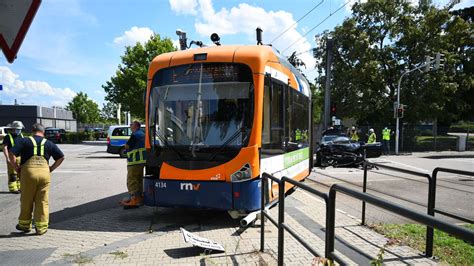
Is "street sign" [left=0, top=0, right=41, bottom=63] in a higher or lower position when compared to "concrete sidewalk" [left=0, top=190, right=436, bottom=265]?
higher

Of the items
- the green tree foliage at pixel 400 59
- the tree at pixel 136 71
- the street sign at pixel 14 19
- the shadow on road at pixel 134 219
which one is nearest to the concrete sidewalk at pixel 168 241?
the shadow on road at pixel 134 219

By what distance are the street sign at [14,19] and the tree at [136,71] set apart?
110ft

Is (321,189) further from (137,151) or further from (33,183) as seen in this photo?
(33,183)

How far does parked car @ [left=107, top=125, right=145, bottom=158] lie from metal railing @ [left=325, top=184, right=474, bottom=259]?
18.1m

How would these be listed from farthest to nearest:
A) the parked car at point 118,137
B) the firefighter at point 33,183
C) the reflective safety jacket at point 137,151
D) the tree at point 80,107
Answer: the tree at point 80,107 → the parked car at point 118,137 → the reflective safety jacket at point 137,151 → the firefighter at point 33,183

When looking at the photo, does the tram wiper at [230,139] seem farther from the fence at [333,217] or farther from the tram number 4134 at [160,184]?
the fence at [333,217]

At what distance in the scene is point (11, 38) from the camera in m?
2.89

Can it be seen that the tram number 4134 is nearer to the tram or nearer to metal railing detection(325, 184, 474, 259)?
the tram

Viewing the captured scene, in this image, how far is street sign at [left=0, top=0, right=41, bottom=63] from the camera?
2846 mm

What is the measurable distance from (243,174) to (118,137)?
628 inches

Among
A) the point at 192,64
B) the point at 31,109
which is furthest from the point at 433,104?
the point at 31,109

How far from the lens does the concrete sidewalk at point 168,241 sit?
461 cm

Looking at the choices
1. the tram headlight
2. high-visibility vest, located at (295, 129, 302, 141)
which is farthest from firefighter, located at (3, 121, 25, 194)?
high-visibility vest, located at (295, 129, 302, 141)

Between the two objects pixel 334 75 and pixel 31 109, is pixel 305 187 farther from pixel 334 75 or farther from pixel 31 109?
pixel 31 109
